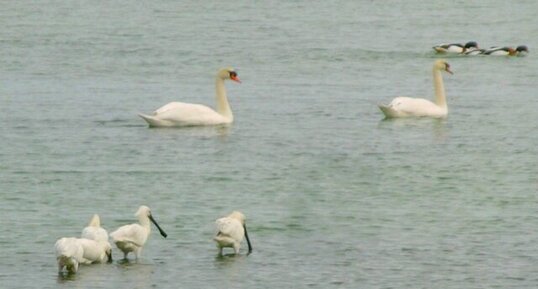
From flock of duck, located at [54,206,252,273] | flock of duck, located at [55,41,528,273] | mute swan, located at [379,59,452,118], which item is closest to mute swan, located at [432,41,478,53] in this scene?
flock of duck, located at [55,41,528,273]

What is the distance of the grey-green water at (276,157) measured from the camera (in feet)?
52.1

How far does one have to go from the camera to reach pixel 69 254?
48.3ft

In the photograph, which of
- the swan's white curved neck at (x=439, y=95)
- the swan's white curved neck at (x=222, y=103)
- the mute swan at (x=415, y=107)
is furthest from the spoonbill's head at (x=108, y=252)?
the swan's white curved neck at (x=439, y=95)

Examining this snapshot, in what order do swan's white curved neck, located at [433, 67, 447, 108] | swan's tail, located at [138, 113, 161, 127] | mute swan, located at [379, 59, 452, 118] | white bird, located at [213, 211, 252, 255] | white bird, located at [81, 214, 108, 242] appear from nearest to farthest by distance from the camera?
white bird, located at [81, 214, 108, 242]
white bird, located at [213, 211, 252, 255]
swan's tail, located at [138, 113, 161, 127]
mute swan, located at [379, 59, 452, 118]
swan's white curved neck, located at [433, 67, 447, 108]

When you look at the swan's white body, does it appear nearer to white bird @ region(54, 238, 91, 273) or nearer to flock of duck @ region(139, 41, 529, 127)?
white bird @ region(54, 238, 91, 273)

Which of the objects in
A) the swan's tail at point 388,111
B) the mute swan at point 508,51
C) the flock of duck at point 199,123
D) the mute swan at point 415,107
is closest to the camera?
the flock of duck at point 199,123

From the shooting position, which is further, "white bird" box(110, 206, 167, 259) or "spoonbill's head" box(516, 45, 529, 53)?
"spoonbill's head" box(516, 45, 529, 53)

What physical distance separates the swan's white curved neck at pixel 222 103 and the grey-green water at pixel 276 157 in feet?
0.93

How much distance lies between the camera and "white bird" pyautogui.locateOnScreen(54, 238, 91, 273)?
48.2 ft

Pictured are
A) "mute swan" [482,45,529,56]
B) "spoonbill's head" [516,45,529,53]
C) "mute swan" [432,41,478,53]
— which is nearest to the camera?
"mute swan" [482,45,529,56]

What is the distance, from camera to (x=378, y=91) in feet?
97.0

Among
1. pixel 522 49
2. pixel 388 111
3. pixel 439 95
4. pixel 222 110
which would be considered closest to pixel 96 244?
pixel 222 110

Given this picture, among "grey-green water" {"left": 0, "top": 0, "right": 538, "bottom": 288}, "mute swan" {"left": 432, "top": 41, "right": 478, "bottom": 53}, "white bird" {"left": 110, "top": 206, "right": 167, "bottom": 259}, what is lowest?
"white bird" {"left": 110, "top": 206, "right": 167, "bottom": 259}

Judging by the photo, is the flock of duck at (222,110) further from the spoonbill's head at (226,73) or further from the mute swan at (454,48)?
the mute swan at (454,48)
